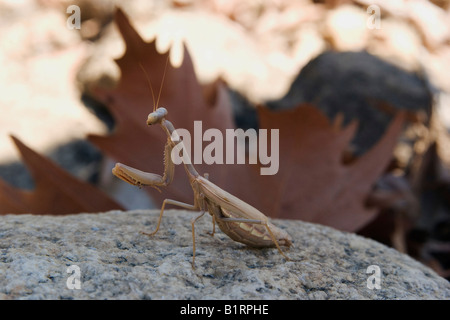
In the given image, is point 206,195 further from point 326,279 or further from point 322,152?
point 322,152

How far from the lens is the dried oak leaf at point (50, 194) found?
3.50 feet

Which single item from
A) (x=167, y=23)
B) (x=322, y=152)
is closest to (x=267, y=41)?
(x=167, y=23)

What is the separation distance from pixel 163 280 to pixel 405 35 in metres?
2.42

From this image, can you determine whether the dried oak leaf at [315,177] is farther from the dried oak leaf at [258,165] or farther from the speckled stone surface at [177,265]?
the speckled stone surface at [177,265]

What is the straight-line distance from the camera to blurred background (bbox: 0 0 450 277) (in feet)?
6.46

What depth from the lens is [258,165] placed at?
116 cm

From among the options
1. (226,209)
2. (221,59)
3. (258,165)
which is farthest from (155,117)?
(221,59)

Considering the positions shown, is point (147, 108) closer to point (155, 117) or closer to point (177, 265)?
point (155, 117)

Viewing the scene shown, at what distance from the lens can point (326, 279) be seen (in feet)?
2.65

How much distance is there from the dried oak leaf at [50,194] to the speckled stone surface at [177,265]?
106 millimetres

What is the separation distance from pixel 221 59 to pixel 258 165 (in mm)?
1337

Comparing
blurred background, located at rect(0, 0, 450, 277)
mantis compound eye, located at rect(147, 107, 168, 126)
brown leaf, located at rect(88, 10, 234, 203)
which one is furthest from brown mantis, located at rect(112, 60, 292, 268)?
blurred background, located at rect(0, 0, 450, 277)

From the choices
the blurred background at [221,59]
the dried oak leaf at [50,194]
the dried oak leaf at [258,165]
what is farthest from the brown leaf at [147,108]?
the blurred background at [221,59]
